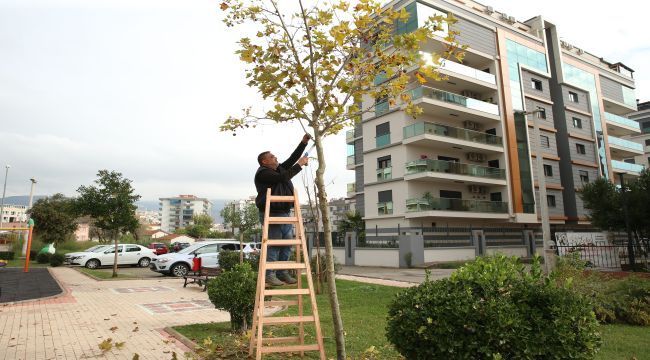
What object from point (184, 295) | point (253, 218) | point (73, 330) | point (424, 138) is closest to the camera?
point (73, 330)

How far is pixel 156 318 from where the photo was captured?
333 inches

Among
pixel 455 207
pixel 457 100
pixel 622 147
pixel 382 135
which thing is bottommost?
pixel 455 207

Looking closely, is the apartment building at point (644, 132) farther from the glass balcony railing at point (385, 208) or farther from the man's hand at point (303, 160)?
the man's hand at point (303, 160)

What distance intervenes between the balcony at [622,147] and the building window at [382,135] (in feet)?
81.0

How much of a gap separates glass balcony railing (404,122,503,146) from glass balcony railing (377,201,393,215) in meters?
4.80

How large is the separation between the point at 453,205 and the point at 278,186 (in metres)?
23.6

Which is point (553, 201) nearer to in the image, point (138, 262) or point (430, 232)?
point (430, 232)

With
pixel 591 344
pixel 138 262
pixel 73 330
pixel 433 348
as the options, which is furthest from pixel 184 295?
pixel 138 262

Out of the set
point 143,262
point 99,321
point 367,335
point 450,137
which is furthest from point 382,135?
point 367,335

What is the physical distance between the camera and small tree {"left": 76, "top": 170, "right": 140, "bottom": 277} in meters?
18.4

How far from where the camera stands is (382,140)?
30141mm

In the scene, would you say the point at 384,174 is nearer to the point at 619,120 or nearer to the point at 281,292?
the point at 281,292

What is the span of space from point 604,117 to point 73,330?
4642cm

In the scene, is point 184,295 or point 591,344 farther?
point 184,295
